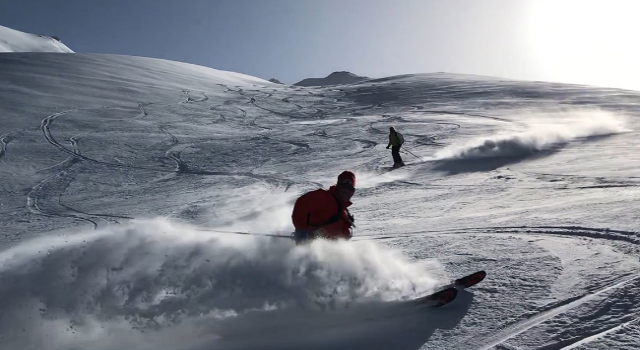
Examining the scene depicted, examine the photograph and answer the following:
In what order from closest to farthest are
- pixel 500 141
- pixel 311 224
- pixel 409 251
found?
pixel 311 224
pixel 409 251
pixel 500 141

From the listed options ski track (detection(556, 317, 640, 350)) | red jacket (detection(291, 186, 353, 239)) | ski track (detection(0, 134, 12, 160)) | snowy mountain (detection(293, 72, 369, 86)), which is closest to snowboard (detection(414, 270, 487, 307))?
ski track (detection(556, 317, 640, 350))

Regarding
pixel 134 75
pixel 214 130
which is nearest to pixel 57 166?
pixel 214 130

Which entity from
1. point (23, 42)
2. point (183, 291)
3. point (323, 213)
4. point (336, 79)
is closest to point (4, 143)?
point (323, 213)

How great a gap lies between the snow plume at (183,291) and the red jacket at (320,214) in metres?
0.18

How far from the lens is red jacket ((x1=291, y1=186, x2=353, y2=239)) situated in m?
5.39

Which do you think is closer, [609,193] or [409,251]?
[409,251]

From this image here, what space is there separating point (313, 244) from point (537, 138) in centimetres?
1250

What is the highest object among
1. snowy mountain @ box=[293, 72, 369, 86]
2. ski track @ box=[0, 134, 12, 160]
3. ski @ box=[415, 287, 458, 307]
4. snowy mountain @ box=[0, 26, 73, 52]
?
snowy mountain @ box=[0, 26, 73, 52]

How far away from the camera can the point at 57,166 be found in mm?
13977

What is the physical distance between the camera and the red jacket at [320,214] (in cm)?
539

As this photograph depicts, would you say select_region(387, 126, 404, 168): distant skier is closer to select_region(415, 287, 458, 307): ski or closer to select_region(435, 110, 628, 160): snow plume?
select_region(435, 110, 628, 160): snow plume

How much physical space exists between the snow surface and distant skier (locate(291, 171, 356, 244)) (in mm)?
228

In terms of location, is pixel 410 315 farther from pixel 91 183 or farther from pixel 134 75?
pixel 134 75

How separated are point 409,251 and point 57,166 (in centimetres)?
1101
